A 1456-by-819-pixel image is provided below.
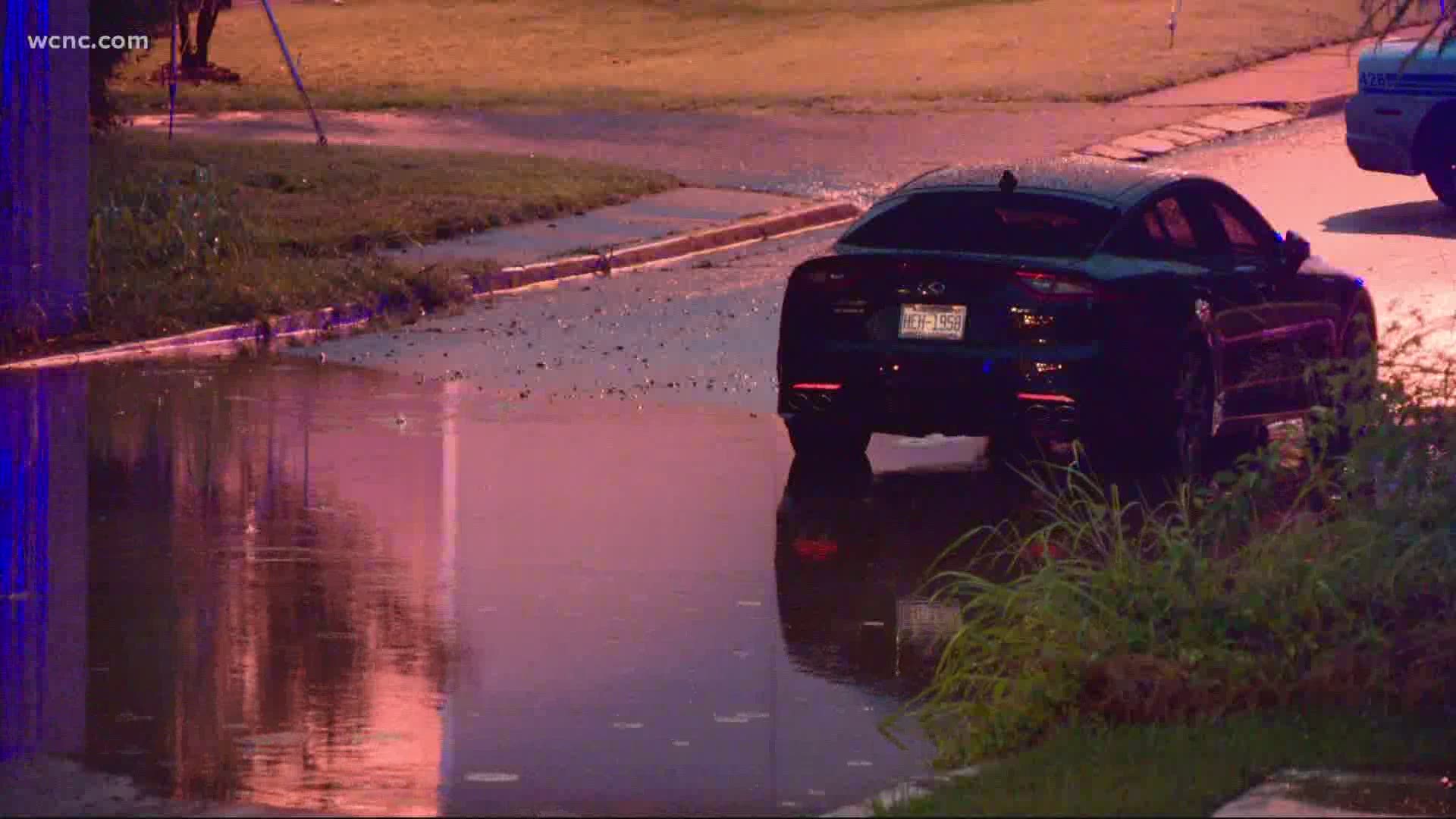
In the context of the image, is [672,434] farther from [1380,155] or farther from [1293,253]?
[1380,155]

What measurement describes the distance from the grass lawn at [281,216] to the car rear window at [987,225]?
600 centimetres

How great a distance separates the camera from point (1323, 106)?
3241 cm

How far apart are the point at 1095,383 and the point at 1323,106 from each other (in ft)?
67.9

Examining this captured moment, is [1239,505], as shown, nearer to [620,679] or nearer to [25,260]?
[620,679]

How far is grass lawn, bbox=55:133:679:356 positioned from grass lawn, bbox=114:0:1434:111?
8377 millimetres

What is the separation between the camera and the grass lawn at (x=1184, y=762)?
6.77 meters

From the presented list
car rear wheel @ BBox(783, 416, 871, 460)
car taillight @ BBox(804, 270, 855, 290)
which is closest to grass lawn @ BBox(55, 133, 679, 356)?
car rear wheel @ BBox(783, 416, 871, 460)

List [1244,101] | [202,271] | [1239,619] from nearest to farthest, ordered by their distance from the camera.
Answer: [1239,619] → [202,271] → [1244,101]

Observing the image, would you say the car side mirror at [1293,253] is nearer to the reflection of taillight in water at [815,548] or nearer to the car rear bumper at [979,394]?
the car rear bumper at [979,394]

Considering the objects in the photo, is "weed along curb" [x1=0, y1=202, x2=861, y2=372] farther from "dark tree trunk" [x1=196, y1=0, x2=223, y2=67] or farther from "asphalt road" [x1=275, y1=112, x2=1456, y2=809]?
"dark tree trunk" [x1=196, y1=0, x2=223, y2=67]

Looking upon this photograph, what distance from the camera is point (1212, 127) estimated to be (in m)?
30.8

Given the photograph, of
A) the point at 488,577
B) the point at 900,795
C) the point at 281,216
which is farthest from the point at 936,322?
the point at 281,216

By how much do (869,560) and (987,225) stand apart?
259 cm

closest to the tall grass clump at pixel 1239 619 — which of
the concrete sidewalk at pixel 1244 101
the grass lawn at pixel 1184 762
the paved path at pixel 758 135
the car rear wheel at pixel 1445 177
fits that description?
the grass lawn at pixel 1184 762
